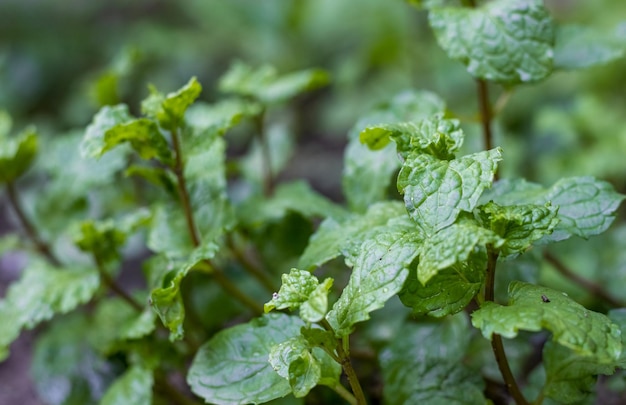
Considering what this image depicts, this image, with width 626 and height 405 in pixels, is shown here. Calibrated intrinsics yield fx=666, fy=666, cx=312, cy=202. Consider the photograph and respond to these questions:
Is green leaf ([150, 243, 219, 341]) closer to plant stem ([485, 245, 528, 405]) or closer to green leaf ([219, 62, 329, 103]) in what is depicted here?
plant stem ([485, 245, 528, 405])

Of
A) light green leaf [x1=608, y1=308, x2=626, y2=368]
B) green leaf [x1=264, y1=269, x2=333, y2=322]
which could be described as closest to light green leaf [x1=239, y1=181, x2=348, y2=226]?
green leaf [x1=264, y1=269, x2=333, y2=322]

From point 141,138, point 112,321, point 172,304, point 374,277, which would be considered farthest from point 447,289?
point 112,321

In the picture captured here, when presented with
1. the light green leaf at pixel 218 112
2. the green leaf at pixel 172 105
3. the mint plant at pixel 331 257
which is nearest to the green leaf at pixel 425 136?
the mint plant at pixel 331 257

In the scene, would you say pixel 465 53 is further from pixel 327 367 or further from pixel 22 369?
pixel 22 369

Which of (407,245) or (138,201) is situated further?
(138,201)

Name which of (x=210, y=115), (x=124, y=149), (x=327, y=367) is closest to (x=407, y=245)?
(x=327, y=367)
